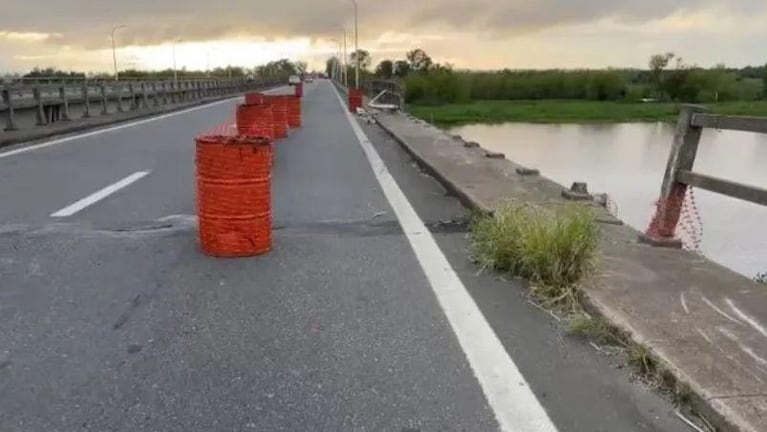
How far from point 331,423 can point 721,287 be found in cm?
322

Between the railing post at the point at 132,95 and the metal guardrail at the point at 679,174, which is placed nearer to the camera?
the metal guardrail at the point at 679,174

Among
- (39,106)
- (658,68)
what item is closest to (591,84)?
(658,68)

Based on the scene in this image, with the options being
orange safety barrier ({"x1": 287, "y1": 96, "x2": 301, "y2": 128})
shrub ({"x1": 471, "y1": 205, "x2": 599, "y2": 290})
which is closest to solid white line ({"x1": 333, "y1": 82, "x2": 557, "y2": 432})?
shrub ({"x1": 471, "y1": 205, "x2": 599, "y2": 290})

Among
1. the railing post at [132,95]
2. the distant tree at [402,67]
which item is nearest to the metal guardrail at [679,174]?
the railing post at [132,95]

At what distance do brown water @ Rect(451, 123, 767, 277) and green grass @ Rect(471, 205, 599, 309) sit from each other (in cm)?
629

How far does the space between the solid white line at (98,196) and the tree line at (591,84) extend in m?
76.1

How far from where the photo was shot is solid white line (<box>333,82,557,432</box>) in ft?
11.3

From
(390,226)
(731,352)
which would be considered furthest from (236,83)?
(731,352)

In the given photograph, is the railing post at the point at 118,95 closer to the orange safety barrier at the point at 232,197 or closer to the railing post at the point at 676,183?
the orange safety barrier at the point at 232,197

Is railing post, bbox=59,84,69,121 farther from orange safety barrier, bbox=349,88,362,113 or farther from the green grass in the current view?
the green grass

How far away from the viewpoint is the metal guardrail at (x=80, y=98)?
19.5 meters

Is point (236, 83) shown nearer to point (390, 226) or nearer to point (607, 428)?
point (390, 226)

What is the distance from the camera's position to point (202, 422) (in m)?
3.36

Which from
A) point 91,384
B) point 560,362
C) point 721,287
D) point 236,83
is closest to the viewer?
point 91,384
